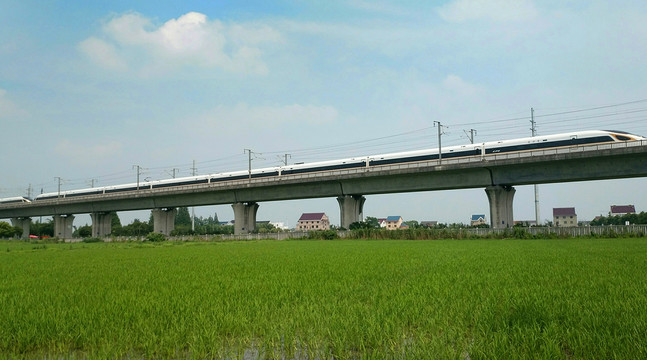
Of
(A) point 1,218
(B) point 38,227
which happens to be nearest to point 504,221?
(A) point 1,218

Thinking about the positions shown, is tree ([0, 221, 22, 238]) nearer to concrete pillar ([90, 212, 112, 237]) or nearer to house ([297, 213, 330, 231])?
concrete pillar ([90, 212, 112, 237])

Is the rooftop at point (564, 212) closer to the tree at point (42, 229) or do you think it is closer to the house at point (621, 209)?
the house at point (621, 209)

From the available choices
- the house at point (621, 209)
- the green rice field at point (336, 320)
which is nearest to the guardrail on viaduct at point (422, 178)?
the green rice field at point (336, 320)

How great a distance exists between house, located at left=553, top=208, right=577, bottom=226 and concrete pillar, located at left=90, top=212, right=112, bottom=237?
13328 cm

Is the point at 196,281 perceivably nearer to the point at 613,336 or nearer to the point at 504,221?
the point at 613,336

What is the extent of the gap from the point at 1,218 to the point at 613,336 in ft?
378

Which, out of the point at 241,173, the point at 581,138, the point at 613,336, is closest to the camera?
the point at 613,336

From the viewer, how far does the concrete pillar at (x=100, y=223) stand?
80312 mm

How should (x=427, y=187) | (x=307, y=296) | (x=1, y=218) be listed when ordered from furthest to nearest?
(x=1, y=218), (x=427, y=187), (x=307, y=296)

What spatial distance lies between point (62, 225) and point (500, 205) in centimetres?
7939

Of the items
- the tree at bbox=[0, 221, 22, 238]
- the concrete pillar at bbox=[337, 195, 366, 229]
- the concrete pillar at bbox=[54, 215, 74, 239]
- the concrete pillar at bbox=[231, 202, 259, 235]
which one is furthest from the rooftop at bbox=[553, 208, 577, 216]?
the tree at bbox=[0, 221, 22, 238]

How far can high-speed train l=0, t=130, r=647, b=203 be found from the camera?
42438 millimetres

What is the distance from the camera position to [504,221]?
154ft

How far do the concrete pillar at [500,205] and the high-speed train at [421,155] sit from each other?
380 cm
